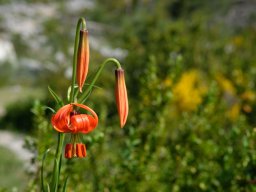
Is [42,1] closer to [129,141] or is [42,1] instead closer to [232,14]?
[232,14]

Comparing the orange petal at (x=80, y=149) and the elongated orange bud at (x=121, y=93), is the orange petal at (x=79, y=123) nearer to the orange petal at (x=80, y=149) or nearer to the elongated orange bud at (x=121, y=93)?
the orange petal at (x=80, y=149)

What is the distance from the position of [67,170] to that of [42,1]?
4210 cm

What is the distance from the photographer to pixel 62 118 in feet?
6.44

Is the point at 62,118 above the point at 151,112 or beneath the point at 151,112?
beneath

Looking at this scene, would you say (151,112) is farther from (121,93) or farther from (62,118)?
(62,118)

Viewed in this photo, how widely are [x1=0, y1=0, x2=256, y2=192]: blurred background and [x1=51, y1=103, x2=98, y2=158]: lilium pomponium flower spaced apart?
87cm

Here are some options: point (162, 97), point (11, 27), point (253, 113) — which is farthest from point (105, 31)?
point (162, 97)

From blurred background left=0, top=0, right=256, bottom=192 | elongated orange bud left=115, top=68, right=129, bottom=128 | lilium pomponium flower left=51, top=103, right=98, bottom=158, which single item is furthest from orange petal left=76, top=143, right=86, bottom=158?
blurred background left=0, top=0, right=256, bottom=192

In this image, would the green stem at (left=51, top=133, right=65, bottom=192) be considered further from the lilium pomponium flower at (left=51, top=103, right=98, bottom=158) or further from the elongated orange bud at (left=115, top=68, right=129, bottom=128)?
the elongated orange bud at (left=115, top=68, right=129, bottom=128)

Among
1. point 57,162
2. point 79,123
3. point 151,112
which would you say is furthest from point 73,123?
point 151,112

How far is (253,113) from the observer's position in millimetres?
6363

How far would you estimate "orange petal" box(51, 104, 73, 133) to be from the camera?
1961mm

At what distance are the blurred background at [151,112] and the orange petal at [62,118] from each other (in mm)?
936

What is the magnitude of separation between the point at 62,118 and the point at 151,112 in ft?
6.01
